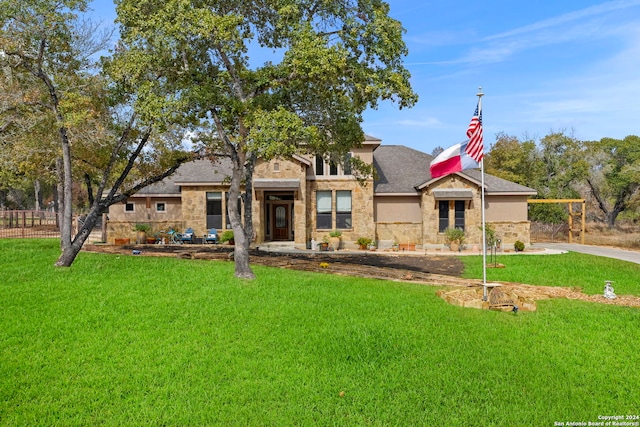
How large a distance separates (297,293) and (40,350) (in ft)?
19.4

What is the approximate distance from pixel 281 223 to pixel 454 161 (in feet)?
55.4

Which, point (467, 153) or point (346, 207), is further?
point (346, 207)

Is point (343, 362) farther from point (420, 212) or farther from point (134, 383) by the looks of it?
point (420, 212)

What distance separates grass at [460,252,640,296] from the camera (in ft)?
47.6

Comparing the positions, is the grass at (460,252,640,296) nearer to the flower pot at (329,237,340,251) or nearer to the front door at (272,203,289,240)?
the flower pot at (329,237,340,251)

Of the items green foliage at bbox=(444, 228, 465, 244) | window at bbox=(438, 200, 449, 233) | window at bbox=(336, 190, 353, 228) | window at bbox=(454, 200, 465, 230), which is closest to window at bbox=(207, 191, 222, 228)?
window at bbox=(336, 190, 353, 228)

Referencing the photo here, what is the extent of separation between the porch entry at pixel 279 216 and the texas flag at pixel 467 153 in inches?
616

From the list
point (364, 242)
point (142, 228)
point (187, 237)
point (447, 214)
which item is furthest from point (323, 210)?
point (142, 228)

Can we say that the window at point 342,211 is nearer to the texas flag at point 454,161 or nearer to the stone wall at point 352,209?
the stone wall at point 352,209

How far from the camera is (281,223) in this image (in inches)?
1103

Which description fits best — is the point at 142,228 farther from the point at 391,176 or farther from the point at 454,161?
the point at 454,161

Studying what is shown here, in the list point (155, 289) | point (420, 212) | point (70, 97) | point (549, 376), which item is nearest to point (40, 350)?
point (155, 289)

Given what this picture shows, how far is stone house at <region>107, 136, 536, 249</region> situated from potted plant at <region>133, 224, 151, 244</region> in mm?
620

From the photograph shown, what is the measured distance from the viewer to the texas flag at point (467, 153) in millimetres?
11922
